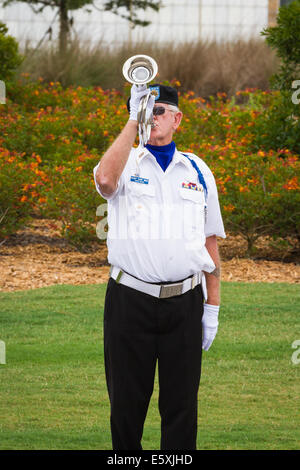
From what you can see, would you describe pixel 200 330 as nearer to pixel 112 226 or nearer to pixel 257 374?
pixel 112 226

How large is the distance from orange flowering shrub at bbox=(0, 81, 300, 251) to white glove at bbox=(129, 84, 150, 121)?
6.41 m

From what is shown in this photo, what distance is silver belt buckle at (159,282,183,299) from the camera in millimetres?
3539

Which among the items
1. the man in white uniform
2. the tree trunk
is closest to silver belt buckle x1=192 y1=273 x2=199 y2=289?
the man in white uniform

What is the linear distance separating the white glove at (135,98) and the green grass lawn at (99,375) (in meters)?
2.25

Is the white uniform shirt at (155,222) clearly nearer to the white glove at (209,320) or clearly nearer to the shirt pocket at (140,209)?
the shirt pocket at (140,209)

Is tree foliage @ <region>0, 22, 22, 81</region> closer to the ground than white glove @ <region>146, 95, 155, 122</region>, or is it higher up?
closer to the ground

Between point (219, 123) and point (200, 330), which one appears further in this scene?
point (219, 123)

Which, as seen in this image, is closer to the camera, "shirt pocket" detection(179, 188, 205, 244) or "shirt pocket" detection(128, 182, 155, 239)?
"shirt pocket" detection(128, 182, 155, 239)

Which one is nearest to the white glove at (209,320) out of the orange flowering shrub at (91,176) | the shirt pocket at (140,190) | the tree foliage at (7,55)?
the shirt pocket at (140,190)

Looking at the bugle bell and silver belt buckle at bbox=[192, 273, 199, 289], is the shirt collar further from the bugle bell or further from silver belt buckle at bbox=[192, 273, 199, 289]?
silver belt buckle at bbox=[192, 273, 199, 289]

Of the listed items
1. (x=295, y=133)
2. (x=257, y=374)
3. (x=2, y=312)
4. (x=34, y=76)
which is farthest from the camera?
(x=34, y=76)
